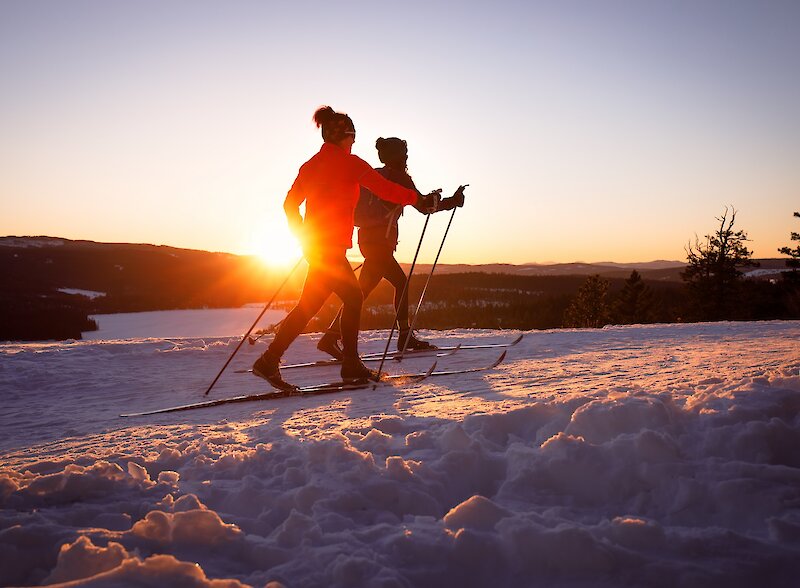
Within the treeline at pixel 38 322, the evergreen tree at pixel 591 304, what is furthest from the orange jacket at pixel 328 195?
the evergreen tree at pixel 591 304

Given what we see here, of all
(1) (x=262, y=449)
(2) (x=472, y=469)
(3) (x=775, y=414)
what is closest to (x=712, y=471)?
(3) (x=775, y=414)

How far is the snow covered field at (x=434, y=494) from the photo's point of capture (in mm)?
1838

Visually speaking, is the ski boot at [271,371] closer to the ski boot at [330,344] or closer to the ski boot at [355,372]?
the ski boot at [355,372]

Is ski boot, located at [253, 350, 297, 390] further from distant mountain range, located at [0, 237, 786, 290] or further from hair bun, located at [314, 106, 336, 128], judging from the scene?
distant mountain range, located at [0, 237, 786, 290]

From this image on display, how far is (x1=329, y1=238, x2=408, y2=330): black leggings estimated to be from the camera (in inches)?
287

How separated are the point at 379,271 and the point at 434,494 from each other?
16.6 ft

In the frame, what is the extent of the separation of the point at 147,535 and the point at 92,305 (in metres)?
52.2

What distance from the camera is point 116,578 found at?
1.62 metres

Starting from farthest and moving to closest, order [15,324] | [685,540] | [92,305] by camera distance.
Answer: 1. [92,305]
2. [15,324]
3. [685,540]

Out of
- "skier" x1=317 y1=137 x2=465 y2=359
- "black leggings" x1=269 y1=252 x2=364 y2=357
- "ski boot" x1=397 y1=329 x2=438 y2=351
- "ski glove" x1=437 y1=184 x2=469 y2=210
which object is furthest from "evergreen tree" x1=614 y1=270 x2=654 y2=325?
"black leggings" x1=269 y1=252 x2=364 y2=357

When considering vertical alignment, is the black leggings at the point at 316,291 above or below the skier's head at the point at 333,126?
below

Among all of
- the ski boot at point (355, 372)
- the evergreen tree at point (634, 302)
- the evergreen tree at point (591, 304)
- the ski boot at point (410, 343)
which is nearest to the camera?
the ski boot at point (355, 372)

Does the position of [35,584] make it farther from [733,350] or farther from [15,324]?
[15,324]

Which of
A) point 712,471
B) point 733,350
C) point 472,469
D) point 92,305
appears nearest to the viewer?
point 712,471
